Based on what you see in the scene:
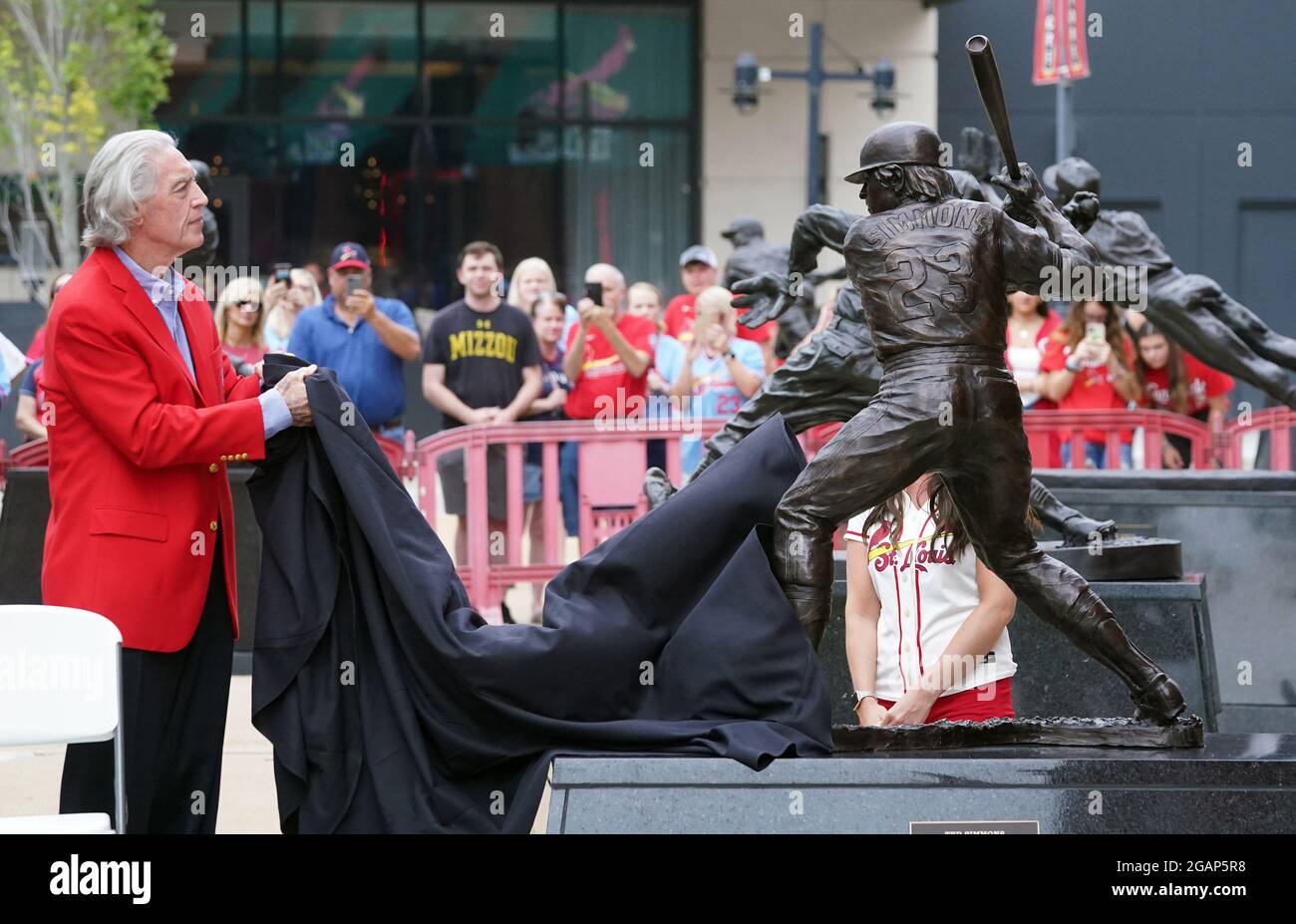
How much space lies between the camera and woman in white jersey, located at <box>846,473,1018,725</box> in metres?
5.07

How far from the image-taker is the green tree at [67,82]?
57.5ft

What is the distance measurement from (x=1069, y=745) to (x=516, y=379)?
5984 mm

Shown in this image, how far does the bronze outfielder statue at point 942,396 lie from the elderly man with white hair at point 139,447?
1.36 metres

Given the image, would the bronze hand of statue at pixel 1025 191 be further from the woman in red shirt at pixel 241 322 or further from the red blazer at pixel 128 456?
the woman in red shirt at pixel 241 322

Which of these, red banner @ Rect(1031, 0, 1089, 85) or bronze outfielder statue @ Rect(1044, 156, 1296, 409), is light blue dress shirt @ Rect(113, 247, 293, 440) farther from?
red banner @ Rect(1031, 0, 1089, 85)

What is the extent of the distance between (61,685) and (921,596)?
7.48ft

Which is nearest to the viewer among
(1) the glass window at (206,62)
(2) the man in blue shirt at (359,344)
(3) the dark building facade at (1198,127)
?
(2) the man in blue shirt at (359,344)

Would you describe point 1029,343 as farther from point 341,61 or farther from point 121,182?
point 341,61

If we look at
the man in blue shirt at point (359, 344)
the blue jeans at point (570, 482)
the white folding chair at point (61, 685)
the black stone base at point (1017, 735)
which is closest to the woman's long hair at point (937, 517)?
the black stone base at point (1017, 735)

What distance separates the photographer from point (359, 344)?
9938 millimetres

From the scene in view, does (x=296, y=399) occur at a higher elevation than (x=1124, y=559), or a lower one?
higher

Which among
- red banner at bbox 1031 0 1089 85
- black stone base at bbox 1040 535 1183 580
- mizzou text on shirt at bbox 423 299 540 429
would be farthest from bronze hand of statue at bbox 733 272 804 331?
red banner at bbox 1031 0 1089 85

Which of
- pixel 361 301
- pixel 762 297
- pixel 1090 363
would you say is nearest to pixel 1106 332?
pixel 1090 363
